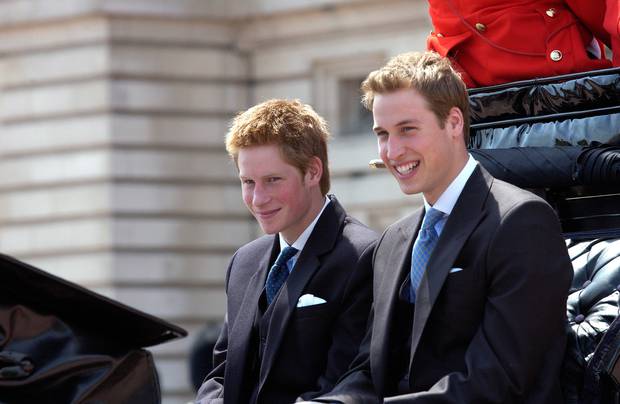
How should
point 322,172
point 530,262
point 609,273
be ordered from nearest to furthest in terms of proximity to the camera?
point 530,262
point 609,273
point 322,172

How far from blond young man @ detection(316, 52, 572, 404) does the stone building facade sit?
17327 mm

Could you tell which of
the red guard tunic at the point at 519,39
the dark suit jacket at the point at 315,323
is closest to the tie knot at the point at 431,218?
the dark suit jacket at the point at 315,323

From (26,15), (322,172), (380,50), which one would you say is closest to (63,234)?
(26,15)

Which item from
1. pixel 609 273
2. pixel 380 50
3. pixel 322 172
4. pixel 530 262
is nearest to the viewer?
pixel 530 262

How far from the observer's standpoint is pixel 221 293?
23688 mm

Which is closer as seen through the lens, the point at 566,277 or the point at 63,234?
the point at 566,277

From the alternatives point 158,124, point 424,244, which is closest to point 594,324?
point 424,244

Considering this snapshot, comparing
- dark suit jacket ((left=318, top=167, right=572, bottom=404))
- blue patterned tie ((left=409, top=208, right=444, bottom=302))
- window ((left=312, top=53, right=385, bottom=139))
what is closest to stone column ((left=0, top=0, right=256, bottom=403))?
window ((left=312, top=53, right=385, bottom=139))

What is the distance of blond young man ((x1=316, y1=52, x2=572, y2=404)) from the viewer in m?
4.82

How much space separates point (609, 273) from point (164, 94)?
18710 mm

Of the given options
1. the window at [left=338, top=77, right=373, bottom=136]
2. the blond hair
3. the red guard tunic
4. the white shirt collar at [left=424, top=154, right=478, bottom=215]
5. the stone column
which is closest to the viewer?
the white shirt collar at [left=424, top=154, right=478, bottom=215]

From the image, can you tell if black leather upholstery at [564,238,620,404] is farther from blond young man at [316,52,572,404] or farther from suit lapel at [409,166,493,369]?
suit lapel at [409,166,493,369]

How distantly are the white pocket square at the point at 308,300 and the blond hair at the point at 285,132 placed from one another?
44 centimetres

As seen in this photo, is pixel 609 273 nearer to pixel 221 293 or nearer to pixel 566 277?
pixel 566 277
